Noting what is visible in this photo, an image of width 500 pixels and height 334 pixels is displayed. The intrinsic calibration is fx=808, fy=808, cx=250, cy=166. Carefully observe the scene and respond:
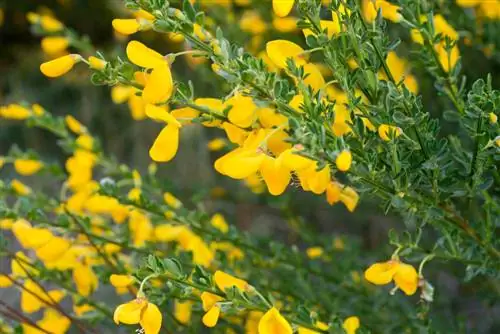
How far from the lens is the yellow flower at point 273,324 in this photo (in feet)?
2.55

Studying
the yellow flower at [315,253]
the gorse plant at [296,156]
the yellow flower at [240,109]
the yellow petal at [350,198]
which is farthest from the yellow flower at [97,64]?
the yellow flower at [315,253]

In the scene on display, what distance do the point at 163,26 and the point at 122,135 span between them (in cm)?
192

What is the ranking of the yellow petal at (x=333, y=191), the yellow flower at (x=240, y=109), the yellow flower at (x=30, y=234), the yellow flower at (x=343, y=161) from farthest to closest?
the yellow flower at (x=30, y=234)
the yellow petal at (x=333, y=191)
the yellow flower at (x=240, y=109)
the yellow flower at (x=343, y=161)

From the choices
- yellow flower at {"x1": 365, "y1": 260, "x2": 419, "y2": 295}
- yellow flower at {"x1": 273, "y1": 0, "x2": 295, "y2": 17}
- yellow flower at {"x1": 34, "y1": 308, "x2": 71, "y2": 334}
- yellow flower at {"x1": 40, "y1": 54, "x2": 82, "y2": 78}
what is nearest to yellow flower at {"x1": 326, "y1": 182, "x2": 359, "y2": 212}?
yellow flower at {"x1": 365, "y1": 260, "x2": 419, "y2": 295}

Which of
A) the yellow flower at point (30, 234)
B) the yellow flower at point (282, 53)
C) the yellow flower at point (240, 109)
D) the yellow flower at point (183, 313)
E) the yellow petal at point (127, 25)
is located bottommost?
the yellow flower at point (183, 313)

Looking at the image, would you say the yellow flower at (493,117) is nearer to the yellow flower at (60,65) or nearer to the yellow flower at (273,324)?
the yellow flower at (273,324)

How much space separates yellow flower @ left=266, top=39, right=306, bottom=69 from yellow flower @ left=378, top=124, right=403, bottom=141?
0.11m

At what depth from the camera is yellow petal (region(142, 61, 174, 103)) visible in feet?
2.54

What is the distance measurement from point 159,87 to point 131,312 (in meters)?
0.22

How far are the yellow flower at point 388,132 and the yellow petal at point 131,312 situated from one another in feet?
0.96

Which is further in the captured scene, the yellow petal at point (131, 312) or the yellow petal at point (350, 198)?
the yellow petal at point (350, 198)

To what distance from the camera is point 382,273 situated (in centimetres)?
86

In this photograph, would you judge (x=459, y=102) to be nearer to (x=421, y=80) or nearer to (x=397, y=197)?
(x=397, y=197)

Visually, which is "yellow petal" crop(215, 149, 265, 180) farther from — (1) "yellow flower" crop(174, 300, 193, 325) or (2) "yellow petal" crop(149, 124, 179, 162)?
(1) "yellow flower" crop(174, 300, 193, 325)
